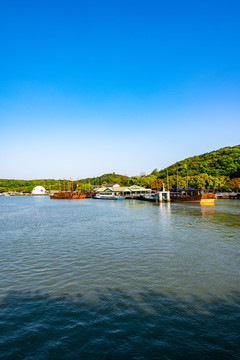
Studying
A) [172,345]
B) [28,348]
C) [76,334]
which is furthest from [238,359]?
[28,348]

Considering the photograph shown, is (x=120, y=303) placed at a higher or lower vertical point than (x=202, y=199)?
lower

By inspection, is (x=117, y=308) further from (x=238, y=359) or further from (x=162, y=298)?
(x=238, y=359)

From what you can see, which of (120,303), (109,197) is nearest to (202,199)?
(109,197)

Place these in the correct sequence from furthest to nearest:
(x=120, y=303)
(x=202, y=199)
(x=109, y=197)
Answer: (x=109, y=197) < (x=202, y=199) < (x=120, y=303)

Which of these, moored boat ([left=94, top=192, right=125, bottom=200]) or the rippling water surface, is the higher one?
moored boat ([left=94, top=192, right=125, bottom=200])

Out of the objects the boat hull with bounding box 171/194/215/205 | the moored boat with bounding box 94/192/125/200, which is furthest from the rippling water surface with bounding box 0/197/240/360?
the moored boat with bounding box 94/192/125/200

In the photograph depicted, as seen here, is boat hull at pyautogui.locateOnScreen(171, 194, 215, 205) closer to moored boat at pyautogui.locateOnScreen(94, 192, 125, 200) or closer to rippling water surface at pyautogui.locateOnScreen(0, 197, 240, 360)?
moored boat at pyautogui.locateOnScreen(94, 192, 125, 200)

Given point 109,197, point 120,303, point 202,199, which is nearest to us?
point 120,303

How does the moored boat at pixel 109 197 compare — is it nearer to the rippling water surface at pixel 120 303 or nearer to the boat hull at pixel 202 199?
the boat hull at pixel 202 199

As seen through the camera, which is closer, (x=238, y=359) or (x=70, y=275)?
(x=238, y=359)

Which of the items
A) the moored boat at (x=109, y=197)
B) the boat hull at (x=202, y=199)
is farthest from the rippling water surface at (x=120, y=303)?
the moored boat at (x=109, y=197)

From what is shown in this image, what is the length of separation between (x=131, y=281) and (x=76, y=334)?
5309 millimetres

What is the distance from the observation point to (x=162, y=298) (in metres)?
11.2

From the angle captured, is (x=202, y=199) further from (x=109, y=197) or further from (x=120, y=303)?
(x=120, y=303)
